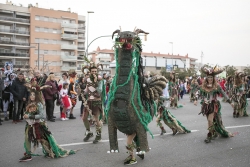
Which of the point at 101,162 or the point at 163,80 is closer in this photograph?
the point at 101,162

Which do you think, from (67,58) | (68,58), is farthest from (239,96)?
(68,58)

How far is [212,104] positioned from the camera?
8.14 metres

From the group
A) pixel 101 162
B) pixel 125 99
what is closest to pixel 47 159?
pixel 101 162

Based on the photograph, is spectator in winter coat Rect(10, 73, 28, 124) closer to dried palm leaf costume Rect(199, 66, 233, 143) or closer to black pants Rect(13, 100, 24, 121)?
black pants Rect(13, 100, 24, 121)

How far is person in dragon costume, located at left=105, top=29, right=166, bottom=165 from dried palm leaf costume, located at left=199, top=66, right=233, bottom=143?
271cm

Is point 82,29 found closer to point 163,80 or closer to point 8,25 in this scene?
point 8,25

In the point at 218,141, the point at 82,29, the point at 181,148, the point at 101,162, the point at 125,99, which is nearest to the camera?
the point at 125,99

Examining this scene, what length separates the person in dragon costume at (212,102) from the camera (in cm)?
809

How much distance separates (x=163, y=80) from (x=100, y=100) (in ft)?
7.20

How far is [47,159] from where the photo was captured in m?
6.42

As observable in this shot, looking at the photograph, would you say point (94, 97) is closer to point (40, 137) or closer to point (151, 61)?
point (40, 137)

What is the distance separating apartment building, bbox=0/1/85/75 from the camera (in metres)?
53.4

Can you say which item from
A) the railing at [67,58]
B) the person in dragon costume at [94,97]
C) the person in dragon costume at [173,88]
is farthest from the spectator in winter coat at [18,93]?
the railing at [67,58]

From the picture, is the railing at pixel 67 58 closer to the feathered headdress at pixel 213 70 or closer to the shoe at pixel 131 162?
the feathered headdress at pixel 213 70
